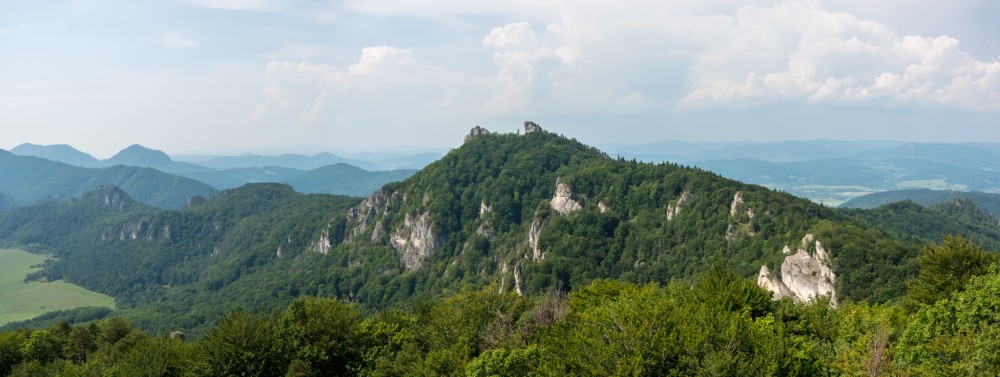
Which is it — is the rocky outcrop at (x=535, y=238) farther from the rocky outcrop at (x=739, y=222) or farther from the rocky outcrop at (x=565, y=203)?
the rocky outcrop at (x=739, y=222)

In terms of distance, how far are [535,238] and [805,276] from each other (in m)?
91.7

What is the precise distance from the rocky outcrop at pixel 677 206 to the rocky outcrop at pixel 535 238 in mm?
40522

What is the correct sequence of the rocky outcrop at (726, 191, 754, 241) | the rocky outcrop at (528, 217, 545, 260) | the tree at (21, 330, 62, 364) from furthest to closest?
the rocky outcrop at (528, 217, 545, 260) → the rocky outcrop at (726, 191, 754, 241) → the tree at (21, 330, 62, 364)

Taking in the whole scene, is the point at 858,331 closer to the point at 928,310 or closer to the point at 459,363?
the point at 928,310

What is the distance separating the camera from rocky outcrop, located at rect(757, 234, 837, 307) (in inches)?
4102

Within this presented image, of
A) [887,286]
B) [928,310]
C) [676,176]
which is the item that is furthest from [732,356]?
[676,176]

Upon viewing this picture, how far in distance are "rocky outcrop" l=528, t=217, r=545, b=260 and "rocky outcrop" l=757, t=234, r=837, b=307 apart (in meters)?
75.4

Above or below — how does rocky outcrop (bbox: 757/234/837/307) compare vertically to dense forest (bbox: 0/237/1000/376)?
below

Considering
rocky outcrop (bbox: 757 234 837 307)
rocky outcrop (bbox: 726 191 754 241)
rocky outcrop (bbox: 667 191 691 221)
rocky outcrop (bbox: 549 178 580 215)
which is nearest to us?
rocky outcrop (bbox: 757 234 837 307)

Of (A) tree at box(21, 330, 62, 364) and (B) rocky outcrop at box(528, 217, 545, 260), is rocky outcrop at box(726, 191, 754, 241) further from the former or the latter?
(A) tree at box(21, 330, 62, 364)

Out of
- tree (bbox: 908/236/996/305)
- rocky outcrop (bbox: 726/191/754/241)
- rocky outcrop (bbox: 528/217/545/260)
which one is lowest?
rocky outcrop (bbox: 528/217/545/260)

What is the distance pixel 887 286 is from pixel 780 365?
80680 millimetres

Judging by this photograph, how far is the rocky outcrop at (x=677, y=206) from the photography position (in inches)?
6624

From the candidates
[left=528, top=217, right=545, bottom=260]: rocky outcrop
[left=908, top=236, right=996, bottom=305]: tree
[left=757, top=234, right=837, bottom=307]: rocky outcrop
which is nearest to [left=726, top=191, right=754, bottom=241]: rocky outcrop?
[left=757, top=234, right=837, bottom=307]: rocky outcrop
